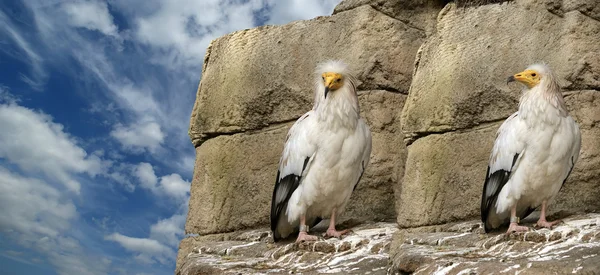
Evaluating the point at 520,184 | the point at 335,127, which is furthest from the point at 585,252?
the point at 335,127

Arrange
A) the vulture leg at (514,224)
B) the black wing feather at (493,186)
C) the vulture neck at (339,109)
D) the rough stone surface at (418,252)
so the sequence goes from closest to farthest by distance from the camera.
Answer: the rough stone surface at (418,252)
the vulture leg at (514,224)
the black wing feather at (493,186)
the vulture neck at (339,109)

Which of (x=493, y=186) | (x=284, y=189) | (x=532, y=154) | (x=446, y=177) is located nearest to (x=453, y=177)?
(x=446, y=177)

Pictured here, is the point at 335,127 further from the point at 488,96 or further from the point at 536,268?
the point at 536,268

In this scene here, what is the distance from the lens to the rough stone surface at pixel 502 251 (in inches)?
218

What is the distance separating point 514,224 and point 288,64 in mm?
3948

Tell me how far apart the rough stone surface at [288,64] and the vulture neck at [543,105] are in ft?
7.84

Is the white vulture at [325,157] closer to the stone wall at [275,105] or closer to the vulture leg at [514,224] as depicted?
the stone wall at [275,105]

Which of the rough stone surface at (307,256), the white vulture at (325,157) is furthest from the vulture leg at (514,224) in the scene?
the white vulture at (325,157)

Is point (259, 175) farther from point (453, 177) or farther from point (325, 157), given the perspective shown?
point (453, 177)

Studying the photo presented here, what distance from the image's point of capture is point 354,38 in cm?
975

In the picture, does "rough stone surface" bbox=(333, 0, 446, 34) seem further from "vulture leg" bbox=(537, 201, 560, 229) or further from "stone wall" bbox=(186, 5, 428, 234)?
"vulture leg" bbox=(537, 201, 560, 229)

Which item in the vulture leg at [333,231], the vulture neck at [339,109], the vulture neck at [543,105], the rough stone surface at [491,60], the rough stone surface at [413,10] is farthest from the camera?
the rough stone surface at [413,10]

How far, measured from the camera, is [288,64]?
10.1 metres

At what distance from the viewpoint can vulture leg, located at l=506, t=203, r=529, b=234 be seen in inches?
275
